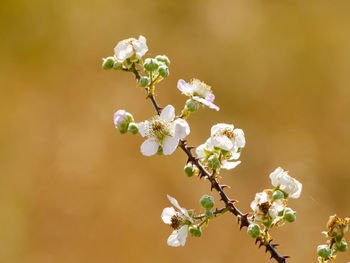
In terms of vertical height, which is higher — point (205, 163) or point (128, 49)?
point (128, 49)

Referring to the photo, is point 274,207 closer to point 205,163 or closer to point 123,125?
point 205,163

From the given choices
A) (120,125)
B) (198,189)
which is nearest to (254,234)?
(120,125)

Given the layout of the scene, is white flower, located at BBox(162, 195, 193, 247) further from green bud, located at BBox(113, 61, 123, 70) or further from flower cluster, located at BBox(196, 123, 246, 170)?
green bud, located at BBox(113, 61, 123, 70)

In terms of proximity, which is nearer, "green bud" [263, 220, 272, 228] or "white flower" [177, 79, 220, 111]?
"green bud" [263, 220, 272, 228]

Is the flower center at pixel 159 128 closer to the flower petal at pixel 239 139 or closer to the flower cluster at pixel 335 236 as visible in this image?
the flower petal at pixel 239 139

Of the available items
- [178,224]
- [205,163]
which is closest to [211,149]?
[205,163]

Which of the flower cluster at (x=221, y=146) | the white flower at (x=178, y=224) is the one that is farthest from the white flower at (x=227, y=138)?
the white flower at (x=178, y=224)

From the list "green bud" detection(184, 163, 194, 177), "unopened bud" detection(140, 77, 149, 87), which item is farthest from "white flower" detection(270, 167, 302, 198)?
"unopened bud" detection(140, 77, 149, 87)
